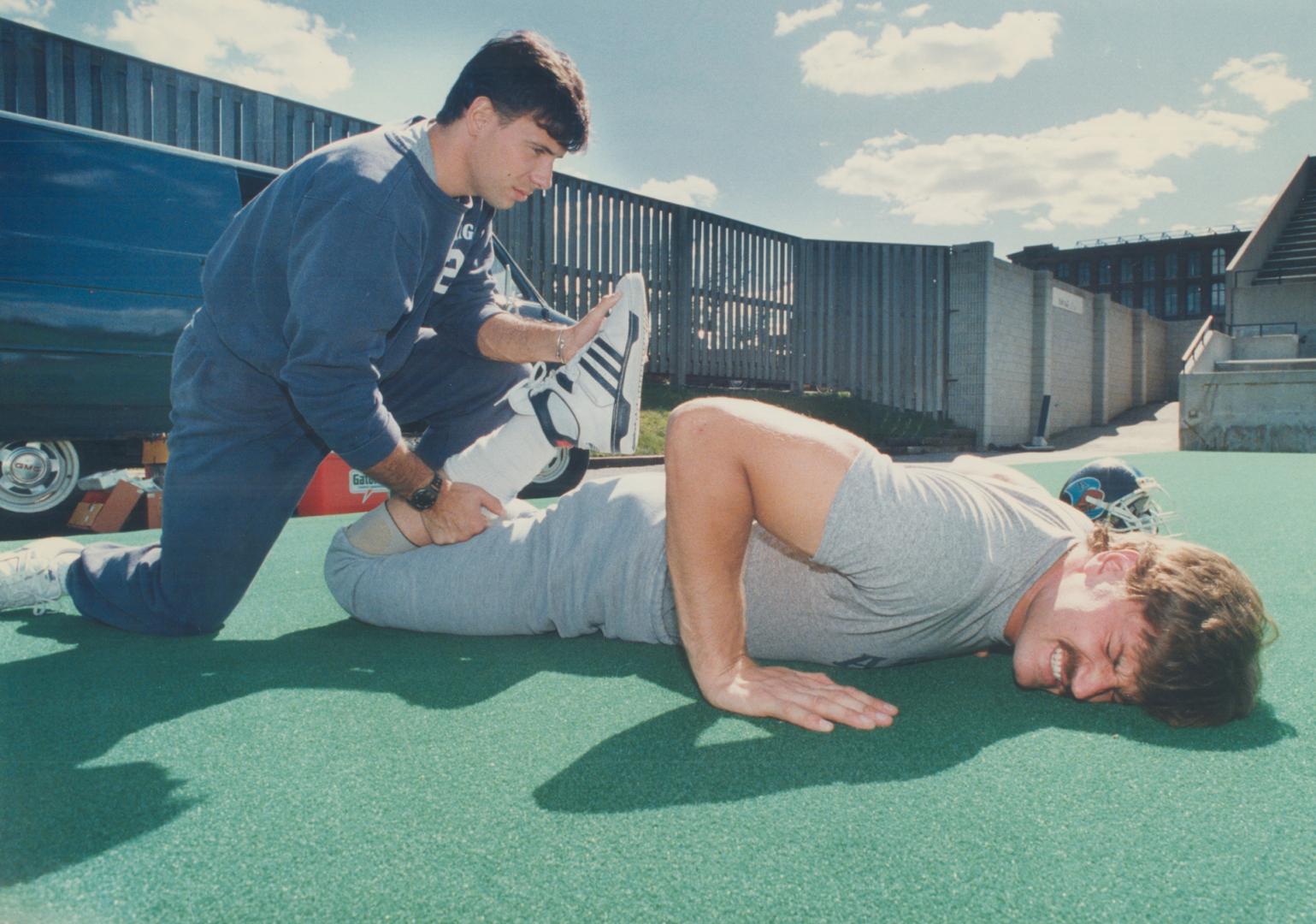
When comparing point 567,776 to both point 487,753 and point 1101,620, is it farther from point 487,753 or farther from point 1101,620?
point 1101,620

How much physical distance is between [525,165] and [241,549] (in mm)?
1230

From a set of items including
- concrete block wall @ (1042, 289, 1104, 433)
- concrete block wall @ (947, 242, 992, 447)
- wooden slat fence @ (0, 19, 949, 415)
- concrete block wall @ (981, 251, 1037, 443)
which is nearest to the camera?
wooden slat fence @ (0, 19, 949, 415)

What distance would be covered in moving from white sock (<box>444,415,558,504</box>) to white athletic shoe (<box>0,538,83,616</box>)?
120cm

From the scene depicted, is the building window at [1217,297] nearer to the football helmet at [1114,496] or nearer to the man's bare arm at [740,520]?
the football helmet at [1114,496]

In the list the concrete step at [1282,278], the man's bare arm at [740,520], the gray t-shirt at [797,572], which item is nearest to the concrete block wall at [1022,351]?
the concrete step at [1282,278]

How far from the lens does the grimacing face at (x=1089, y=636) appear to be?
1472 mm

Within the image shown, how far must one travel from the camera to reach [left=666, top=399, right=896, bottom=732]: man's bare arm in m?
1.34

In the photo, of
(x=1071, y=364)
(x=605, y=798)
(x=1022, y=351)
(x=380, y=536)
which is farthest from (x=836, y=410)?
(x=605, y=798)

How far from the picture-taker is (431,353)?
2.55 meters

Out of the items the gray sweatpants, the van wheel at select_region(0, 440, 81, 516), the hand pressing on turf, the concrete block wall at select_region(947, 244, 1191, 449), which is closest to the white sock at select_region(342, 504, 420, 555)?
the gray sweatpants

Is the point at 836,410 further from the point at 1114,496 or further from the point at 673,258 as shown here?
the point at 1114,496

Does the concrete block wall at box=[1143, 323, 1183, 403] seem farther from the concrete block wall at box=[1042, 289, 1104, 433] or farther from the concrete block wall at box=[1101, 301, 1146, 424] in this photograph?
the concrete block wall at box=[1042, 289, 1104, 433]

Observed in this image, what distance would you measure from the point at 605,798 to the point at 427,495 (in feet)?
3.27

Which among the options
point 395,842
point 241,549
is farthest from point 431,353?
point 395,842
